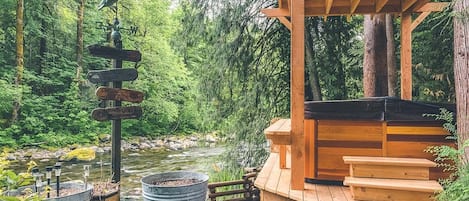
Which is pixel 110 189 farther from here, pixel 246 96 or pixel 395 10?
pixel 395 10

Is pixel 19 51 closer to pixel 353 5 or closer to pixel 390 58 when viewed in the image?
pixel 353 5

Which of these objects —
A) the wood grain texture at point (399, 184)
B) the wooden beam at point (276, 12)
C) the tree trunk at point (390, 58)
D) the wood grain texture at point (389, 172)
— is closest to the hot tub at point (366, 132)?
the wood grain texture at point (389, 172)

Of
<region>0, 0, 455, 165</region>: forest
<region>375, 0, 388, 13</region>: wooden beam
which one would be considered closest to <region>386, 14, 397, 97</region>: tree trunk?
<region>0, 0, 455, 165</region>: forest

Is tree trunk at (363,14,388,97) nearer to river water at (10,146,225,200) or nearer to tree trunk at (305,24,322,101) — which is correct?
tree trunk at (305,24,322,101)

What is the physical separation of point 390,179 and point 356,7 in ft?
7.13

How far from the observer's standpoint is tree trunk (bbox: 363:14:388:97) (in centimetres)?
561

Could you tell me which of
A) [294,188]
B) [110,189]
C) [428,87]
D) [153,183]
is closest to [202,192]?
[153,183]

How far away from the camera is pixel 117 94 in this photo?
4.73 metres

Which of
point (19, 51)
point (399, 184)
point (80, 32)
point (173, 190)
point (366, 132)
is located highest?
point (80, 32)

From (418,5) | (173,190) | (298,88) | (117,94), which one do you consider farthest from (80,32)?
(418,5)

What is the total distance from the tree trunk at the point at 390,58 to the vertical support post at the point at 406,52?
121cm

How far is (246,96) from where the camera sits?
22.7ft

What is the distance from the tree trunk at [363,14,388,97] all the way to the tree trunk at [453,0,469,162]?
2.83 m

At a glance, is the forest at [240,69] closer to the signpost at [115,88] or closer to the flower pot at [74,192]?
the signpost at [115,88]
